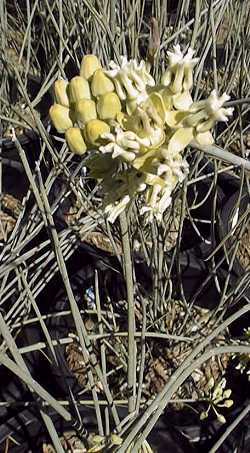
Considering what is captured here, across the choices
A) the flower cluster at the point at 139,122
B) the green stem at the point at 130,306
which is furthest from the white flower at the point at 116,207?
the green stem at the point at 130,306

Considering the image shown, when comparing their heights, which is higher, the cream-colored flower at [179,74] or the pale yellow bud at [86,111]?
the cream-colored flower at [179,74]

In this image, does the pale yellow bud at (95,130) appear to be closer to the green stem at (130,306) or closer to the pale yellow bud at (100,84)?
the pale yellow bud at (100,84)

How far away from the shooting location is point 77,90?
533 mm

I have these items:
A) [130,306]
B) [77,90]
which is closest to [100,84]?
[77,90]

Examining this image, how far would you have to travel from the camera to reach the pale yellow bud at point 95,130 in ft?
1.66

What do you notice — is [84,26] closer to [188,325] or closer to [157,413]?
[188,325]

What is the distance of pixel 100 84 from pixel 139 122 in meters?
0.05

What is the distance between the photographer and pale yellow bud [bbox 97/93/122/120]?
508 mm

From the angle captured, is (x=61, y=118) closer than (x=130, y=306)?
Yes

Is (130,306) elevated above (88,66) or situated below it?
below

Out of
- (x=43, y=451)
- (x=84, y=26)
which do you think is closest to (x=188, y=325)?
(x=43, y=451)

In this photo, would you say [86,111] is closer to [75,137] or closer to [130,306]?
[75,137]

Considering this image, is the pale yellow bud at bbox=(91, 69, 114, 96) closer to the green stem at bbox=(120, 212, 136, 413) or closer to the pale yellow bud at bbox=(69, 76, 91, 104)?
the pale yellow bud at bbox=(69, 76, 91, 104)

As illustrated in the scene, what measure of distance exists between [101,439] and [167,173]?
372mm
